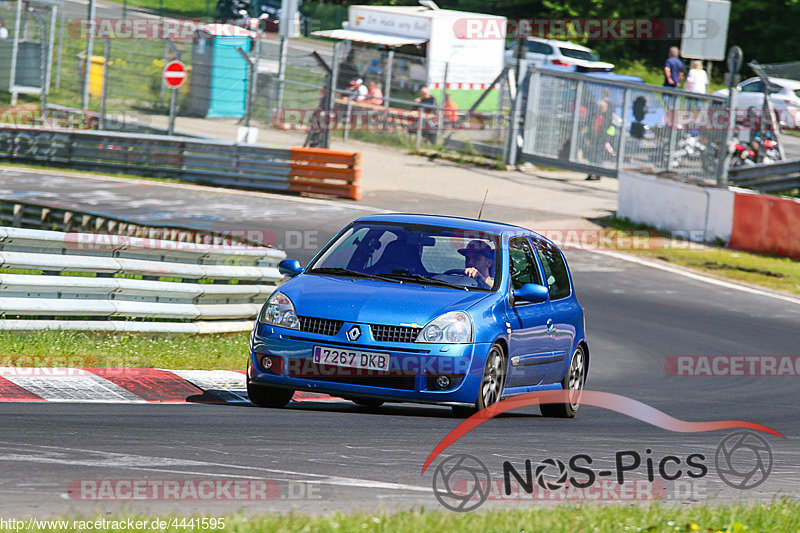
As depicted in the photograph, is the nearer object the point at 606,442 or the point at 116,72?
the point at 606,442

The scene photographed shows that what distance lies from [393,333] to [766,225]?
1443 cm

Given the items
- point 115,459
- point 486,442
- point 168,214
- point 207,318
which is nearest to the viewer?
point 115,459

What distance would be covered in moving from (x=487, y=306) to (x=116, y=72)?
2378 cm

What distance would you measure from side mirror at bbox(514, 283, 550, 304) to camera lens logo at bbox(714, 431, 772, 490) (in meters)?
1.60

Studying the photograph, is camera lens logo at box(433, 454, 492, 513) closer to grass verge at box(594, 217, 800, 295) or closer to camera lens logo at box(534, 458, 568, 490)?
camera lens logo at box(534, 458, 568, 490)

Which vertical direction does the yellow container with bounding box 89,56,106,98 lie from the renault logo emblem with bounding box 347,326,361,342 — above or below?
above

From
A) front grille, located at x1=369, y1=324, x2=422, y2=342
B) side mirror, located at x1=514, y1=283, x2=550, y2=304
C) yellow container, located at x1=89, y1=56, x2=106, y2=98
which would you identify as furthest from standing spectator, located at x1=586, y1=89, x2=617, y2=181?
front grille, located at x1=369, y1=324, x2=422, y2=342

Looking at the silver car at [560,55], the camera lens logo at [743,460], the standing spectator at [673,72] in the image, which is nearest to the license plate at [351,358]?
the camera lens logo at [743,460]

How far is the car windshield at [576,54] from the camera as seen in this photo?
4200cm

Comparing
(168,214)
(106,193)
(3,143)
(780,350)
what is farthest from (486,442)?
(3,143)

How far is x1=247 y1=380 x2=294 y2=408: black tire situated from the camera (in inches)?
327

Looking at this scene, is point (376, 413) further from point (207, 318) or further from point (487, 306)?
point (207, 318)

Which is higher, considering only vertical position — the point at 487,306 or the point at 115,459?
the point at 487,306

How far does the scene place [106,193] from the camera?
23.0 metres
